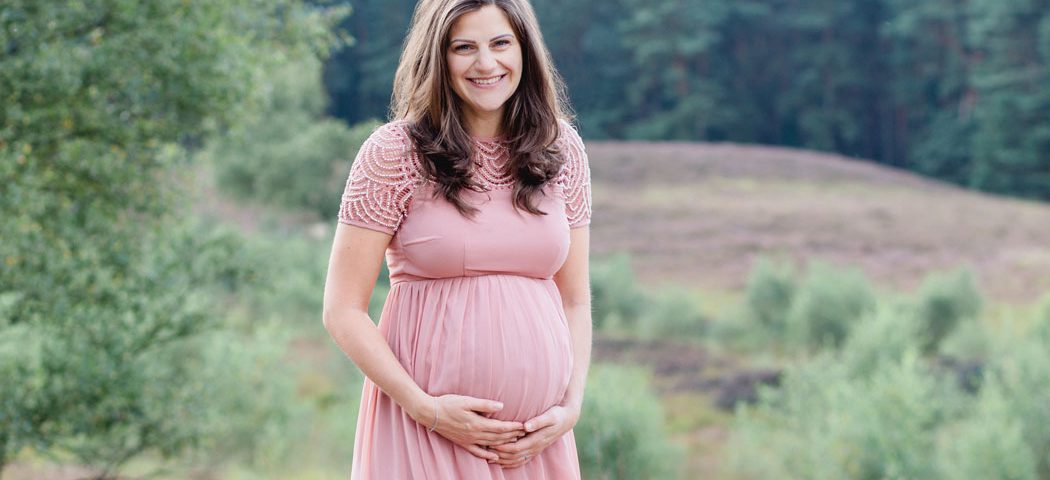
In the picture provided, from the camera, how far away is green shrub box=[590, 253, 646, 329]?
790 inches

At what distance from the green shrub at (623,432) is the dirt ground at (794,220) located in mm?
11952

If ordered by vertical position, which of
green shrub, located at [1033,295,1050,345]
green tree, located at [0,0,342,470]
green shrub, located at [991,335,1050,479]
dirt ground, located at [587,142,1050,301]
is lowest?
dirt ground, located at [587,142,1050,301]

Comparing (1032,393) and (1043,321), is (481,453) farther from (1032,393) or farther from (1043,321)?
(1043,321)

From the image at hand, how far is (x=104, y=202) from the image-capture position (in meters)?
5.98

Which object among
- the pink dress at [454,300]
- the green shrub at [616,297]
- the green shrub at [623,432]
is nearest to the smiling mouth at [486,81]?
the pink dress at [454,300]

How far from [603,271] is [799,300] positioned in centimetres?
379

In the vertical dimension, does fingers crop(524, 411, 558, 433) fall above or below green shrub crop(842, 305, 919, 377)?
above

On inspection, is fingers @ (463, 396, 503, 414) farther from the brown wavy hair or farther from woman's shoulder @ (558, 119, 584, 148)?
woman's shoulder @ (558, 119, 584, 148)

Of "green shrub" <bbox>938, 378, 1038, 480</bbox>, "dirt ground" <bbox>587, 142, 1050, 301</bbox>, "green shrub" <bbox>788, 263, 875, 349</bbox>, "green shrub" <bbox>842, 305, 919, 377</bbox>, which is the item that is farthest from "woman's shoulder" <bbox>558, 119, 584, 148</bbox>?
"dirt ground" <bbox>587, 142, 1050, 301</bbox>

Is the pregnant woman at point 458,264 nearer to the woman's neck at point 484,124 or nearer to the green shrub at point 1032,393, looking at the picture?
the woman's neck at point 484,124

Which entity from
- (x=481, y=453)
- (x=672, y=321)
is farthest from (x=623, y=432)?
(x=672, y=321)

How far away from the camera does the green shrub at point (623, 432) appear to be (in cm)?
920

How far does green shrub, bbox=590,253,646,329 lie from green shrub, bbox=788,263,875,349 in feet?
10.7

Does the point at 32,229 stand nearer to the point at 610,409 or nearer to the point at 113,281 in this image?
the point at 113,281
